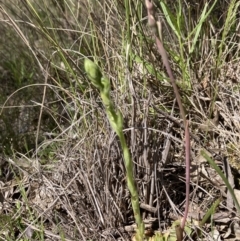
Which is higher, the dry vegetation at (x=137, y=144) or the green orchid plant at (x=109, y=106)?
the green orchid plant at (x=109, y=106)

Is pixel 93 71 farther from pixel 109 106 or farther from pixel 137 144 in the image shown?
pixel 137 144

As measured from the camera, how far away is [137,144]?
1753 mm

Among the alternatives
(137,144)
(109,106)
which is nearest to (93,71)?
(109,106)

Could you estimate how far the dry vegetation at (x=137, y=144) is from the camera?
175cm

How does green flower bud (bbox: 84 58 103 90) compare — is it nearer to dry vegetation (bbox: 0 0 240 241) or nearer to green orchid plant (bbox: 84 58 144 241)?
green orchid plant (bbox: 84 58 144 241)

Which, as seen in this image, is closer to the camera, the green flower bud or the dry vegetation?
the green flower bud

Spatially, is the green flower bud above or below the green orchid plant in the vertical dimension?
above

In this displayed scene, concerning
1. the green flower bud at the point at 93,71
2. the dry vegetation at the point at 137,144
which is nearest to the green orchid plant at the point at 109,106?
the green flower bud at the point at 93,71

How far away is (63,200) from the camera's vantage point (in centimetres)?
183

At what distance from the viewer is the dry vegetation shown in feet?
5.75

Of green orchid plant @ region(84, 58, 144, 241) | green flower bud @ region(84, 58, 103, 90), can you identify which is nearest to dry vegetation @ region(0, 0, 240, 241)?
green orchid plant @ region(84, 58, 144, 241)

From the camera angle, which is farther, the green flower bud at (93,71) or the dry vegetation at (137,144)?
the dry vegetation at (137,144)

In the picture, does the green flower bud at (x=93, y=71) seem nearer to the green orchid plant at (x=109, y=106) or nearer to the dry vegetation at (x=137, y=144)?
the green orchid plant at (x=109, y=106)

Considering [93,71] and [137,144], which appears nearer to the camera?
[93,71]
